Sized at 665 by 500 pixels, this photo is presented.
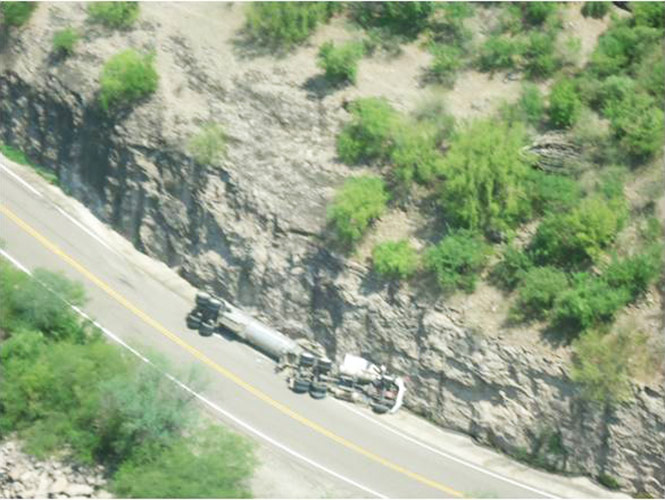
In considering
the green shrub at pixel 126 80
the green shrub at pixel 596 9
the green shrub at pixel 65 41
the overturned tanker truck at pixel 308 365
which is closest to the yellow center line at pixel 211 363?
the overturned tanker truck at pixel 308 365

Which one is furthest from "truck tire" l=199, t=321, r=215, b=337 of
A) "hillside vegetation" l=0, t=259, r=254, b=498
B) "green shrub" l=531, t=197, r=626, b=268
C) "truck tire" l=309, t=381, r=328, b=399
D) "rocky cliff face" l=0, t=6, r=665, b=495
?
"green shrub" l=531, t=197, r=626, b=268

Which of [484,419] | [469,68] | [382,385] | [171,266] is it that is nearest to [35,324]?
[171,266]

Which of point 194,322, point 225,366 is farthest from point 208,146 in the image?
point 225,366

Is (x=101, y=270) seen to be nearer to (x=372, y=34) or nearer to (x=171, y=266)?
(x=171, y=266)

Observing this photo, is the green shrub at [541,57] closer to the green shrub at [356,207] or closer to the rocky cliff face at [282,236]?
the rocky cliff face at [282,236]

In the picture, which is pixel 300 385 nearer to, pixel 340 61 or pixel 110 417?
pixel 110 417
